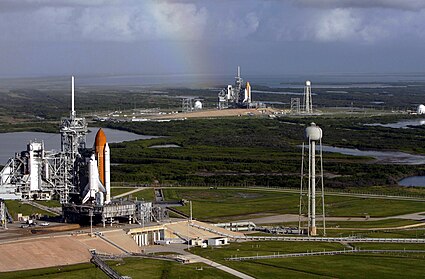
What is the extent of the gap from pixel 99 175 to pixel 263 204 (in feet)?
82.7

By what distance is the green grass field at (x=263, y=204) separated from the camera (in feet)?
309

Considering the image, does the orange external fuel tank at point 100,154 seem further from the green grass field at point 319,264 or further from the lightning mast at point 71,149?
the green grass field at point 319,264

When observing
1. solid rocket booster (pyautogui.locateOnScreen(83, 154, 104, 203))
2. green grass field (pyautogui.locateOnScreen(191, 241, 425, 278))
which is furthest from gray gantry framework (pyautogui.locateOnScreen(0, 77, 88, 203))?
green grass field (pyautogui.locateOnScreen(191, 241, 425, 278))

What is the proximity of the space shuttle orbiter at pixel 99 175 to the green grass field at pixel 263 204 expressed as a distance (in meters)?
13.8

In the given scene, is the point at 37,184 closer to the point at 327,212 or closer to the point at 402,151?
the point at 327,212

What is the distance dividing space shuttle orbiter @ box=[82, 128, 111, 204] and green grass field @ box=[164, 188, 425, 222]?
1382 centimetres

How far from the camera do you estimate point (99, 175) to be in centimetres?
8100

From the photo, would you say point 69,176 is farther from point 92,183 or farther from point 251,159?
point 251,159

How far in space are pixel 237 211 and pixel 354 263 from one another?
28733mm

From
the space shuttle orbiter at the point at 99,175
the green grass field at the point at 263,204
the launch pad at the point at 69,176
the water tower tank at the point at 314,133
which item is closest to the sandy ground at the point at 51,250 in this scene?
the space shuttle orbiter at the point at 99,175

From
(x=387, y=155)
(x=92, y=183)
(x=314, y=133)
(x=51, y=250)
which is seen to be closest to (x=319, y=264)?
(x=314, y=133)

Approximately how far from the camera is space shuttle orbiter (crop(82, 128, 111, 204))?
260 ft

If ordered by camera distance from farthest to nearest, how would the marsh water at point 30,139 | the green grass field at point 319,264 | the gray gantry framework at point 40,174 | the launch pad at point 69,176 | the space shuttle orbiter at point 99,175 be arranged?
1. the marsh water at point 30,139
2. the gray gantry framework at point 40,174
3. the launch pad at point 69,176
4. the space shuttle orbiter at point 99,175
5. the green grass field at point 319,264

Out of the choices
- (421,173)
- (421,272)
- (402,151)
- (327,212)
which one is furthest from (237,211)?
(402,151)
